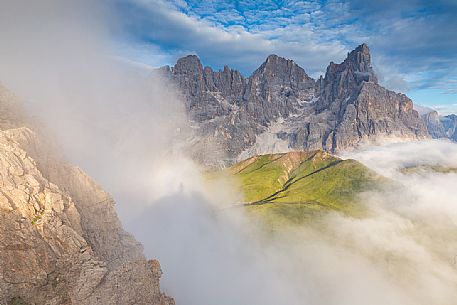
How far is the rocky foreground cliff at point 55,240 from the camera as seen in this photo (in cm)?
5075

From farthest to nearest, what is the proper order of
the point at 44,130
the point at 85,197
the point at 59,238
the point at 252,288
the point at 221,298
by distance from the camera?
the point at 252,288 → the point at 221,298 → the point at 44,130 → the point at 85,197 → the point at 59,238

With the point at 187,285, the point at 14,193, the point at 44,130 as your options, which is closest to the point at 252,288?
the point at 187,285

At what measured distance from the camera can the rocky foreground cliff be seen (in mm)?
50750

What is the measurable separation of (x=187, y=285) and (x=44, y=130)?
103 m

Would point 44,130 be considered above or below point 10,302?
above

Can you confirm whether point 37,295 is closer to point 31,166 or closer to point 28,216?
point 28,216

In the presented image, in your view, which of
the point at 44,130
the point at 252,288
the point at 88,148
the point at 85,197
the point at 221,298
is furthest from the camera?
the point at 252,288

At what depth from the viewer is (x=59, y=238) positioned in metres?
55.7

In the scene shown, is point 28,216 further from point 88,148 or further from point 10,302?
point 88,148

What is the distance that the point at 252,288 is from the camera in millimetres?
197125

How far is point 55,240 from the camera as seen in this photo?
55219mm

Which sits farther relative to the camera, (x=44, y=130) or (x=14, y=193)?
(x=44, y=130)

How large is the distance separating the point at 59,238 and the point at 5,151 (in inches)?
638

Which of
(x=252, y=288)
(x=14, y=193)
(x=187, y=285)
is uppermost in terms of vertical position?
(x=14, y=193)
